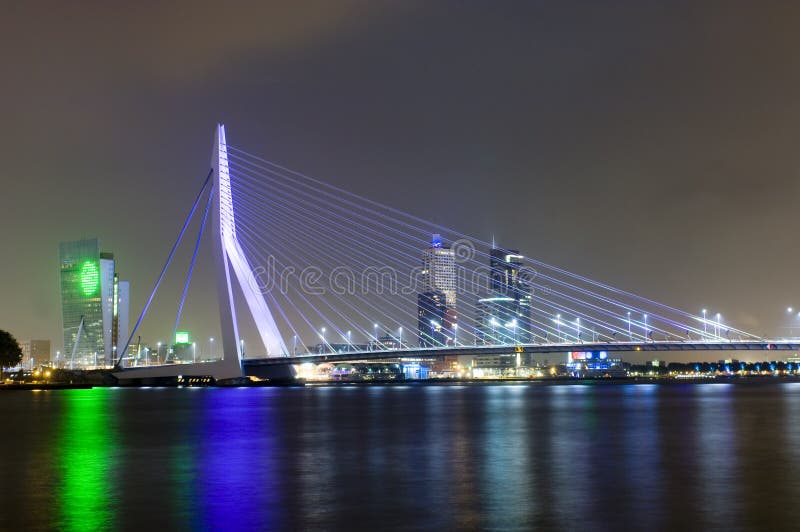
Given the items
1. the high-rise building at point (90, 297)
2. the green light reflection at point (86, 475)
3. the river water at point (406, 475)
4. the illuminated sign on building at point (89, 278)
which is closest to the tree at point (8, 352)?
the green light reflection at point (86, 475)

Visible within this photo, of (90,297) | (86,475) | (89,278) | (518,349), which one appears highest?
(89,278)

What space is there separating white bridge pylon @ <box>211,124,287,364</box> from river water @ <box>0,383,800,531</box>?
90.1 ft

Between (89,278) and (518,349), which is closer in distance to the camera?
(518,349)

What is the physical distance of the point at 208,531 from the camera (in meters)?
10.4

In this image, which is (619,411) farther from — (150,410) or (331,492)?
(331,492)

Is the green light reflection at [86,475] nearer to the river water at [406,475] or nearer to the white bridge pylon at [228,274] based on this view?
the river water at [406,475]

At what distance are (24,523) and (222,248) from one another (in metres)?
47.1

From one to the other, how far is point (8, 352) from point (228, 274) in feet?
123

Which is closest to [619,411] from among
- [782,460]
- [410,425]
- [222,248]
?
[410,425]

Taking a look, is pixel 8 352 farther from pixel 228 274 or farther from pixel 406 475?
pixel 406 475

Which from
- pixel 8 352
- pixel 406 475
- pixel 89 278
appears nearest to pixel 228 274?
pixel 8 352

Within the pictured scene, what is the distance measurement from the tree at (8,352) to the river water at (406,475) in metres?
58.6

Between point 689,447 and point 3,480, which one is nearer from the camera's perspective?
point 3,480

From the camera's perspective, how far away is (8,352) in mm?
82562
